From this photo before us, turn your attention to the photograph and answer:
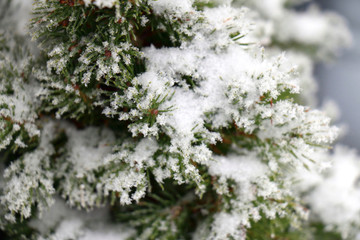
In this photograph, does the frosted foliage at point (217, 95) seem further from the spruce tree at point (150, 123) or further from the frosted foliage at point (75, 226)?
the frosted foliage at point (75, 226)

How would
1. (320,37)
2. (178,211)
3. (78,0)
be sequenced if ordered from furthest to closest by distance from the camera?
(320,37) → (178,211) → (78,0)

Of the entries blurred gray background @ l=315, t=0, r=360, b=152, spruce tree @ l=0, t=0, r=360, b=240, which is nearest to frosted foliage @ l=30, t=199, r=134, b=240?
spruce tree @ l=0, t=0, r=360, b=240

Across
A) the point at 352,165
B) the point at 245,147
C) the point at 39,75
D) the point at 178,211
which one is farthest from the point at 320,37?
the point at 39,75

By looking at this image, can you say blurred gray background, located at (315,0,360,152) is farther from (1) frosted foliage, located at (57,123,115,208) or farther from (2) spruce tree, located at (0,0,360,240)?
(1) frosted foliage, located at (57,123,115,208)

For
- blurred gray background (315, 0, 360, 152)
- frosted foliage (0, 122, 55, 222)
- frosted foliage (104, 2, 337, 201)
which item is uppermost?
blurred gray background (315, 0, 360, 152)

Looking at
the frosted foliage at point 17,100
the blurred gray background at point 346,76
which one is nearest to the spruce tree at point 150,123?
the frosted foliage at point 17,100

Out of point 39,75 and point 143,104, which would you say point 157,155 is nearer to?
point 143,104

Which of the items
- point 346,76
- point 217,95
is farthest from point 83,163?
point 346,76
